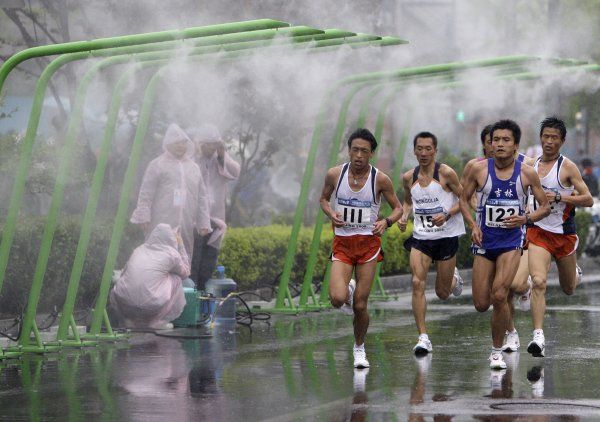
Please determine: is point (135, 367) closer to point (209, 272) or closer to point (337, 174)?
point (337, 174)

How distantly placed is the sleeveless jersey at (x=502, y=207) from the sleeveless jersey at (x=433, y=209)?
125 centimetres

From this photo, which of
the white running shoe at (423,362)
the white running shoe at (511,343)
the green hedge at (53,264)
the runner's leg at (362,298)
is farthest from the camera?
the green hedge at (53,264)

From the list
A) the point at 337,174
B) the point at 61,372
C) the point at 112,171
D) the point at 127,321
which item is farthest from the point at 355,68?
the point at 61,372

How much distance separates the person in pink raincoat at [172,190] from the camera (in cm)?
1507

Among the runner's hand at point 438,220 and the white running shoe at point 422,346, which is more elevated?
the runner's hand at point 438,220

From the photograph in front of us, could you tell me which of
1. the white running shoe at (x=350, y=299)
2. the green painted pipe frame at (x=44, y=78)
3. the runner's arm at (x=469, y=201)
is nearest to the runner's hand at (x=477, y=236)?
the runner's arm at (x=469, y=201)

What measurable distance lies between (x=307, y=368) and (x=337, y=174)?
1549 millimetres

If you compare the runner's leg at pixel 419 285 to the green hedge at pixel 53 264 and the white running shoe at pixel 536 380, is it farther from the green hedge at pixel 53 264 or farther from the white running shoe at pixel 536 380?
the green hedge at pixel 53 264

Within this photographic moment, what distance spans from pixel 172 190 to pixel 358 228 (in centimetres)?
403

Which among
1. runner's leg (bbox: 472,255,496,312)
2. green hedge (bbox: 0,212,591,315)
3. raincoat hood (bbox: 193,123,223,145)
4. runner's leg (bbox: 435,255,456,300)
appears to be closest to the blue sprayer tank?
green hedge (bbox: 0,212,591,315)

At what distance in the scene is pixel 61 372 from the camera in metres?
11.1

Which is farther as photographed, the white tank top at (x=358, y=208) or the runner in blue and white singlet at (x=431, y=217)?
the runner in blue and white singlet at (x=431, y=217)

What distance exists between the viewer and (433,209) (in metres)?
12.5

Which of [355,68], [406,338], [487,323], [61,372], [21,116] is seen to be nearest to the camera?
[61,372]
